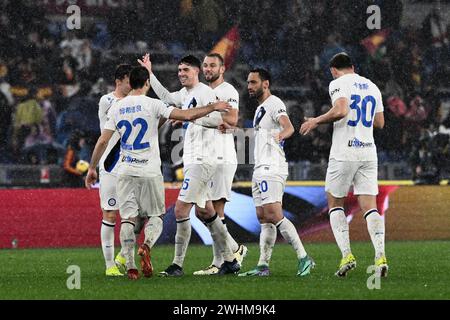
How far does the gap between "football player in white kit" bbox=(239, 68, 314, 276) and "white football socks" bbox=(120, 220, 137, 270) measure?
1.38 metres

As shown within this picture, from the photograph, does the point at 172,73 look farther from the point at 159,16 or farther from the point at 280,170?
the point at 280,170

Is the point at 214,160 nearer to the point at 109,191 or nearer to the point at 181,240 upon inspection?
the point at 181,240

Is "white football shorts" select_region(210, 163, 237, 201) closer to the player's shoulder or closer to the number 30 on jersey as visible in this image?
the player's shoulder

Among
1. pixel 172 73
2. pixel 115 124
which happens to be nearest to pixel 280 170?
pixel 115 124

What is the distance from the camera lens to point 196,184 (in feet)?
37.7

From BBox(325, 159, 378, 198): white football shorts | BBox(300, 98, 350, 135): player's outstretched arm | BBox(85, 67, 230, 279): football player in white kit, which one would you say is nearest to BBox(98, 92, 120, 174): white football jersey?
BBox(85, 67, 230, 279): football player in white kit

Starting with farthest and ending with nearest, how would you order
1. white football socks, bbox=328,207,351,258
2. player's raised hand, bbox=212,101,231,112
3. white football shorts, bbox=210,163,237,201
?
white football shorts, bbox=210,163,237,201 → white football socks, bbox=328,207,351,258 → player's raised hand, bbox=212,101,231,112

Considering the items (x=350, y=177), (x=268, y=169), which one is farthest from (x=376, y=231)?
(x=268, y=169)

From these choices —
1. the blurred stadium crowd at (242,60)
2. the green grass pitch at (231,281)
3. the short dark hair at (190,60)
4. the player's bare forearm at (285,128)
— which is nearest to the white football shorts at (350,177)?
the player's bare forearm at (285,128)

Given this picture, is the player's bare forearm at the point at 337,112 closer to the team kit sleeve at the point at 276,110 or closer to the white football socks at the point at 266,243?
the team kit sleeve at the point at 276,110

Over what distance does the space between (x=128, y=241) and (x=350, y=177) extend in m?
2.48

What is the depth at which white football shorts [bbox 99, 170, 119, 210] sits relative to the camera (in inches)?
463

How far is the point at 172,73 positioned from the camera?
22594 mm

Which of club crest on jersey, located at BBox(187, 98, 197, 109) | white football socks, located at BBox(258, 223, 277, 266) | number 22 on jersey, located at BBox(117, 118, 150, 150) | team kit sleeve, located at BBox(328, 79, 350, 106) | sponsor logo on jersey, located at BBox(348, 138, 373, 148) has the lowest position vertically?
white football socks, located at BBox(258, 223, 277, 266)
